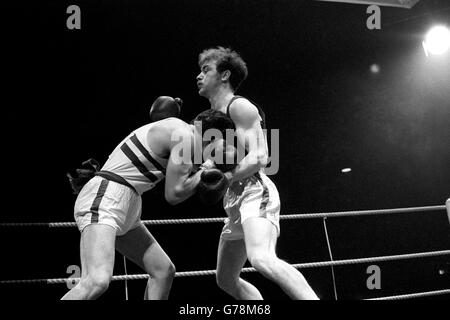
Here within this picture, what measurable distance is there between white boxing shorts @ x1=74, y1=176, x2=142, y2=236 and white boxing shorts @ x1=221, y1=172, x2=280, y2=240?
0.41m

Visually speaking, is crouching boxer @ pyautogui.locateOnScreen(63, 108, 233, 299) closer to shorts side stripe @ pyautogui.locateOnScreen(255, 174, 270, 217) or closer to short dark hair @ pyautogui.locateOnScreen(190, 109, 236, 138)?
short dark hair @ pyautogui.locateOnScreen(190, 109, 236, 138)

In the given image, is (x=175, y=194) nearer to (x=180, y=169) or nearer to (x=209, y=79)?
(x=180, y=169)

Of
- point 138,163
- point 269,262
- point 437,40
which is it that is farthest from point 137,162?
point 437,40

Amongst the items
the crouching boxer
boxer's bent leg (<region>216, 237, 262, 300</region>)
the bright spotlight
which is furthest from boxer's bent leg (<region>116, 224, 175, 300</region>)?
the bright spotlight

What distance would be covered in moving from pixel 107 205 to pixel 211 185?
0.41 metres

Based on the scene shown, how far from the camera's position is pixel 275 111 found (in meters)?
7.01

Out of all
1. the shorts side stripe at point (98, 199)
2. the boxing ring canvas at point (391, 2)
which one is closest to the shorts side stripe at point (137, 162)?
the shorts side stripe at point (98, 199)

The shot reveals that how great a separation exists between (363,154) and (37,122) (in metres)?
4.27

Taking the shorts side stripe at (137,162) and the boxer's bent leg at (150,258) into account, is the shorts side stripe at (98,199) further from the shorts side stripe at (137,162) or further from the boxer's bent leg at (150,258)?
the boxer's bent leg at (150,258)

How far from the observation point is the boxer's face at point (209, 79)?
2557 mm

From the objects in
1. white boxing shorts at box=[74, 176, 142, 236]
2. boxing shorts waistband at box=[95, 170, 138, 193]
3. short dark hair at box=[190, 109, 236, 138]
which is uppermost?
short dark hair at box=[190, 109, 236, 138]

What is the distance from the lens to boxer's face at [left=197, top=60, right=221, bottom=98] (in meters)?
2.56

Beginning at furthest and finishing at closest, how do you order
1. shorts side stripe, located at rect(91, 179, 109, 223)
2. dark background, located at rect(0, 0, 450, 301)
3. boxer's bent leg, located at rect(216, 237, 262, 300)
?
dark background, located at rect(0, 0, 450, 301) < boxer's bent leg, located at rect(216, 237, 262, 300) < shorts side stripe, located at rect(91, 179, 109, 223)
